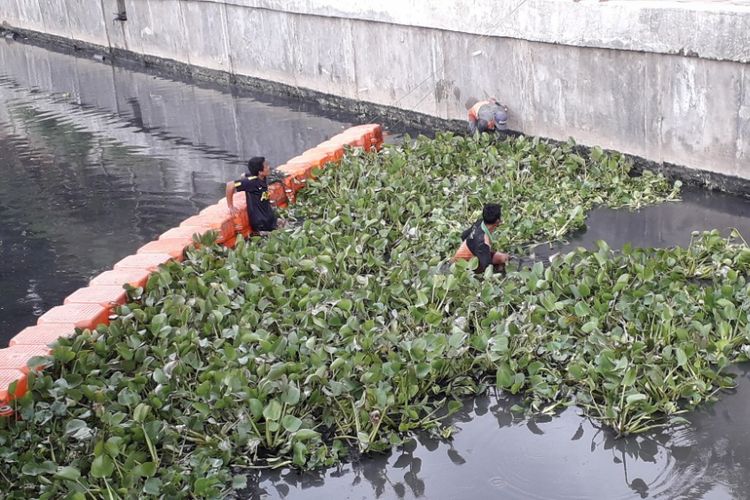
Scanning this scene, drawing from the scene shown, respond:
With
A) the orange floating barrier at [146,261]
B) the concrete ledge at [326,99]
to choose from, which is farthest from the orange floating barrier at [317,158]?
the orange floating barrier at [146,261]

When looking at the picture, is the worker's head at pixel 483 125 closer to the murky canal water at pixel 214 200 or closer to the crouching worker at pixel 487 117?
the crouching worker at pixel 487 117

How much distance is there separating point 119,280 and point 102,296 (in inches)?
15.3

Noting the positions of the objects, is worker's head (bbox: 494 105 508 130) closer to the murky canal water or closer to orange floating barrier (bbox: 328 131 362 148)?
orange floating barrier (bbox: 328 131 362 148)

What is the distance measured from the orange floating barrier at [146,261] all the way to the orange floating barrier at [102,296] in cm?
51

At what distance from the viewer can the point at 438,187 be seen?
38.3 feet

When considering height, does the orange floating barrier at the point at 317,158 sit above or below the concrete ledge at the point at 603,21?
below

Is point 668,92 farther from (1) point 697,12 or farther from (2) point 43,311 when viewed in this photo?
(2) point 43,311

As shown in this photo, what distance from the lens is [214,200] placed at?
13.2m

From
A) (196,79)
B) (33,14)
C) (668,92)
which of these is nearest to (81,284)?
(668,92)

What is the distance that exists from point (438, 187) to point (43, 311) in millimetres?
4842

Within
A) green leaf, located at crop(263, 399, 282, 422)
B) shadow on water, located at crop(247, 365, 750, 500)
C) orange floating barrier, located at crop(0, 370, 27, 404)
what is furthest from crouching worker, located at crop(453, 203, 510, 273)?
orange floating barrier, located at crop(0, 370, 27, 404)

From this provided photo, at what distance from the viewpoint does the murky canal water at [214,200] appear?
260 inches

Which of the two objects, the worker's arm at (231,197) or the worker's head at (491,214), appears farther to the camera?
the worker's arm at (231,197)

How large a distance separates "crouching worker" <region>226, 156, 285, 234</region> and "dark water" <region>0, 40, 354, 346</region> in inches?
66.9
